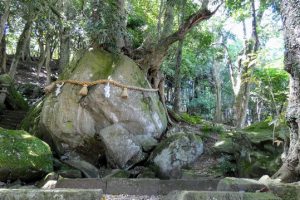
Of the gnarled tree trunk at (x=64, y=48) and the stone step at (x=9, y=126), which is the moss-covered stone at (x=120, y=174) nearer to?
the stone step at (x=9, y=126)

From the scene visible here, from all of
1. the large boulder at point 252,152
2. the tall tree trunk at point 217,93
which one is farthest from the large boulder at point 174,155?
the tall tree trunk at point 217,93

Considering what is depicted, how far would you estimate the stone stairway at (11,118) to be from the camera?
11180 mm

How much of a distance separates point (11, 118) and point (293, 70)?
34.1ft

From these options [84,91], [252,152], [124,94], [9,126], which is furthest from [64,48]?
[252,152]

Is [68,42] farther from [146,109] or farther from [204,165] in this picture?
[204,165]

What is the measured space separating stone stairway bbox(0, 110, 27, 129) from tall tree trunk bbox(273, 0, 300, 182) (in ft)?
30.5

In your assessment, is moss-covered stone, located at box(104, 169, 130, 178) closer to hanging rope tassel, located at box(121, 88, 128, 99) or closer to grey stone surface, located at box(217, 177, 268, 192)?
hanging rope tassel, located at box(121, 88, 128, 99)

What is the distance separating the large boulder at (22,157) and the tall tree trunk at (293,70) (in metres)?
4.51

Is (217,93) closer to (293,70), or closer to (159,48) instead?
(159,48)

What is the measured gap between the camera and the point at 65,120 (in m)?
8.10

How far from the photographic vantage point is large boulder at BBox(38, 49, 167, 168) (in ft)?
25.8

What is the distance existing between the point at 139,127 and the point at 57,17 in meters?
6.62

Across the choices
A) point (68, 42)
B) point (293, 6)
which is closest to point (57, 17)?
point (68, 42)

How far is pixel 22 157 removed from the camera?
627 cm
